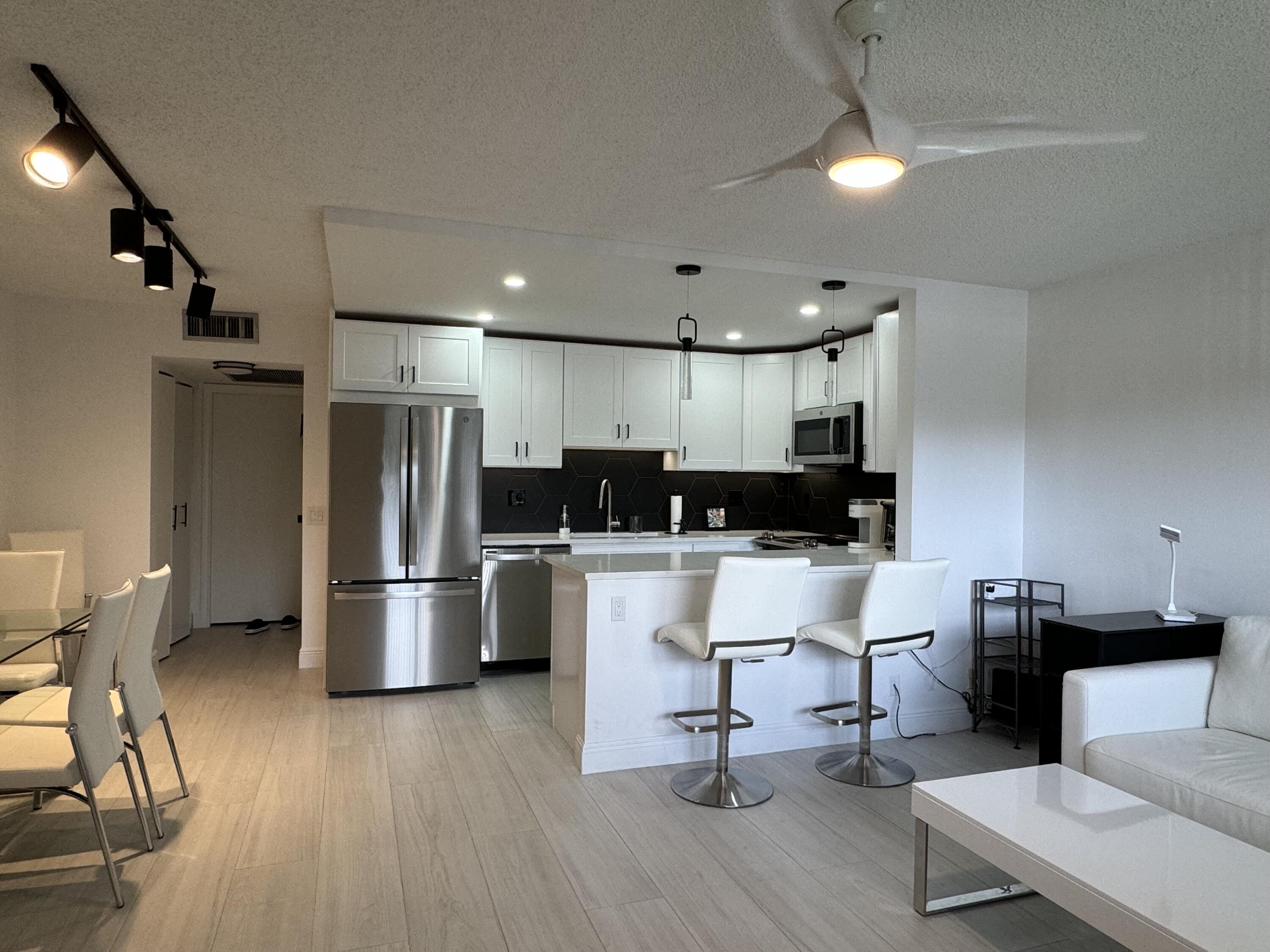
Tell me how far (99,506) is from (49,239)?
80.4 inches

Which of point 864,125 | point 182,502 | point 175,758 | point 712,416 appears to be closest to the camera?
point 864,125

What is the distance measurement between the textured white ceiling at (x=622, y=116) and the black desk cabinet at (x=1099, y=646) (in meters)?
1.59

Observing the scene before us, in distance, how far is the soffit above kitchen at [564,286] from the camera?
3.41 m

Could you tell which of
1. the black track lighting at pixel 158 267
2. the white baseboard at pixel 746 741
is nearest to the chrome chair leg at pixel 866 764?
the white baseboard at pixel 746 741

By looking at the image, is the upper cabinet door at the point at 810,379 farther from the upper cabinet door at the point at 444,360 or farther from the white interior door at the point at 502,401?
the upper cabinet door at the point at 444,360

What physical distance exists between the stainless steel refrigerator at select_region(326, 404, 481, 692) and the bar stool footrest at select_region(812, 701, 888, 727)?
2155mm

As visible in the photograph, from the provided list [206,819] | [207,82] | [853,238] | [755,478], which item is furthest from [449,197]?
[755,478]

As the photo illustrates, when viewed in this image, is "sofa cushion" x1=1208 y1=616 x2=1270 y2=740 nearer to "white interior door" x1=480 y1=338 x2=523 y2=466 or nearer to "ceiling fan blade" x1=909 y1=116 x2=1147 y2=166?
"ceiling fan blade" x1=909 y1=116 x2=1147 y2=166

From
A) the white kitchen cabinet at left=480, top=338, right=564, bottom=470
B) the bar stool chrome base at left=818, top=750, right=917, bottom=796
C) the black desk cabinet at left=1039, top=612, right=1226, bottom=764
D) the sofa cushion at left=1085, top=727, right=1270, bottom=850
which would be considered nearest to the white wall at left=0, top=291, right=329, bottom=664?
the white kitchen cabinet at left=480, top=338, right=564, bottom=470

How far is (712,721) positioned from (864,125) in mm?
2779

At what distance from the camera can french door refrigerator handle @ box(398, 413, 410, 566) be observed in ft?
15.5

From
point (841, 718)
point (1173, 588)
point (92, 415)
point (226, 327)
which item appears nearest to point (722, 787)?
point (841, 718)

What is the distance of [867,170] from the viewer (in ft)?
5.99

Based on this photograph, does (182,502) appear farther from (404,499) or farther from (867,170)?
(867,170)
